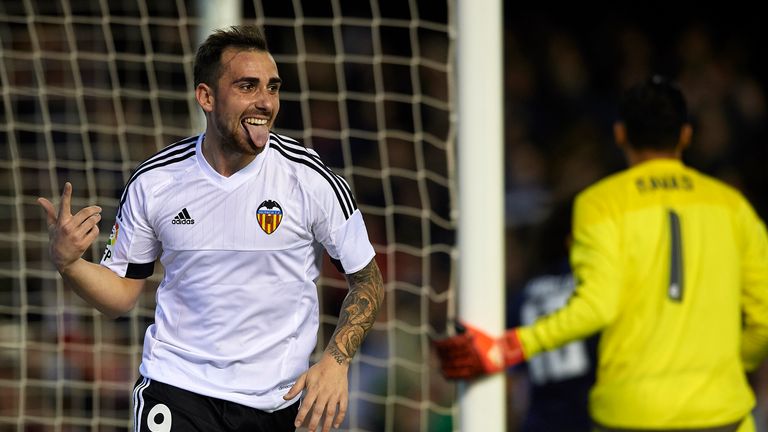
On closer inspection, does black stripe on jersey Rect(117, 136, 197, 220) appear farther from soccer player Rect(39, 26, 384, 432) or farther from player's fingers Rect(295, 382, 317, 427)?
player's fingers Rect(295, 382, 317, 427)

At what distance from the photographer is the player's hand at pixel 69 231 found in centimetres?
291

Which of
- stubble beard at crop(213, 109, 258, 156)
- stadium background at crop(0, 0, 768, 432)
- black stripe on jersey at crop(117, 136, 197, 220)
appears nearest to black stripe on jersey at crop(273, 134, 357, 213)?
stubble beard at crop(213, 109, 258, 156)

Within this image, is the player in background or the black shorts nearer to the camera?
the black shorts

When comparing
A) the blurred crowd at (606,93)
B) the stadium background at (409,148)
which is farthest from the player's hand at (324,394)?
the blurred crowd at (606,93)

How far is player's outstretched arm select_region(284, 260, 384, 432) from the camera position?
9.46 ft

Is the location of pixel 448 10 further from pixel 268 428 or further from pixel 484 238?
pixel 268 428

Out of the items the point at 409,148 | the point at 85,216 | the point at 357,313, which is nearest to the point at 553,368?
the point at 409,148

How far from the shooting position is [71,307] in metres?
6.28

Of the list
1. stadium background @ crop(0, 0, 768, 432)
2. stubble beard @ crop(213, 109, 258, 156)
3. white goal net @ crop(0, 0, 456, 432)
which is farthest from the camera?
stadium background @ crop(0, 0, 768, 432)

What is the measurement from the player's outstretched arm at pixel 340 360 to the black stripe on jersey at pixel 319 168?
167 millimetres

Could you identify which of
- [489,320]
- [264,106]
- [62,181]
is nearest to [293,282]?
[264,106]

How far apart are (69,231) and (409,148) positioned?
357 centimetres

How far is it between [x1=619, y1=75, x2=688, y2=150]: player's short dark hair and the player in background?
1.68 m

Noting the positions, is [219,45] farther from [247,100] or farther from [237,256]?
[237,256]
